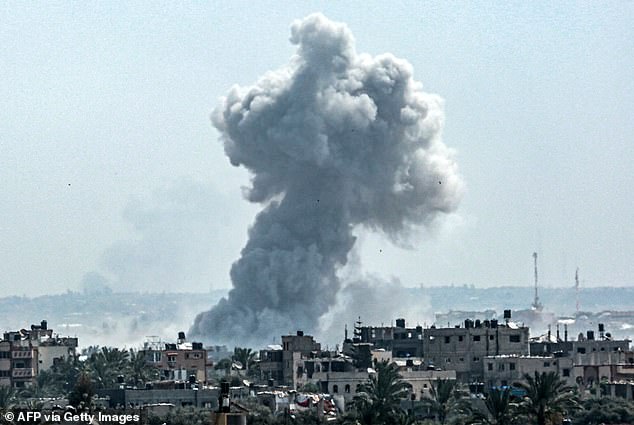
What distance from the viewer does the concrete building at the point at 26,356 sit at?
11738cm

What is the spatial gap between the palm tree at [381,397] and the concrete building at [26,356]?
28875mm

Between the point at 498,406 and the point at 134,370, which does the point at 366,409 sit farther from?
the point at 134,370

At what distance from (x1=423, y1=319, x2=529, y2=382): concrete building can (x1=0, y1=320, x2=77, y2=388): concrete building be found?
20.2 m

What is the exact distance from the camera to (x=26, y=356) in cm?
11931

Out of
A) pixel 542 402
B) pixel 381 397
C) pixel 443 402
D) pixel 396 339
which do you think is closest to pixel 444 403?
pixel 443 402

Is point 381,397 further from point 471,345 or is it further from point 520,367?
point 471,345

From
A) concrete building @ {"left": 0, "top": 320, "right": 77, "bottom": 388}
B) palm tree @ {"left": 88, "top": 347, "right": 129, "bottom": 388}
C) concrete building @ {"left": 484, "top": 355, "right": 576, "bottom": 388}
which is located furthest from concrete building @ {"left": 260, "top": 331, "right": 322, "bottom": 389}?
concrete building @ {"left": 0, "top": 320, "right": 77, "bottom": 388}

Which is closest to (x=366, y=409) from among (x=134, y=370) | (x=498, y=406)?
(x=498, y=406)

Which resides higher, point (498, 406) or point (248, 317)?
point (248, 317)

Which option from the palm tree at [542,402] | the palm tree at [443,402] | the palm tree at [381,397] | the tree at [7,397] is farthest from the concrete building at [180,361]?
the palm tree at [542,402]

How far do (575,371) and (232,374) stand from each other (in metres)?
16.9

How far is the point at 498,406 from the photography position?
7075cm

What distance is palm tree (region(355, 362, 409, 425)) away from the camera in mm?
70312

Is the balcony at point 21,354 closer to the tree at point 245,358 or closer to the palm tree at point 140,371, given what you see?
the palm tree at point 140,371
